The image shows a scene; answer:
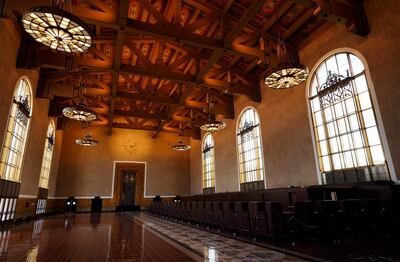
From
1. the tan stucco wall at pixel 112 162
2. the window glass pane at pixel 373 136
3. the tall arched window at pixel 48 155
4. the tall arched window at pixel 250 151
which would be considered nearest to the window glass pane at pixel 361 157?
the window glass pane at pixel 373 136

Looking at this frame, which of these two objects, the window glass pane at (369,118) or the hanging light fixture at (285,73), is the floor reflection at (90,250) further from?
the window glass pane at (369,118)

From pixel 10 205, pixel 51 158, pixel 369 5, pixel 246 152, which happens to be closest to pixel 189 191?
pixel 246 152

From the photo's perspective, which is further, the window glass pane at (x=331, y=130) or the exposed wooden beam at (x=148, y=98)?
the exposed wooden beam at (x=148, y=98)

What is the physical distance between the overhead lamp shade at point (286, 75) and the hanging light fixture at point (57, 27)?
5.36 metres

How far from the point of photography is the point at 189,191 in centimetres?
2222

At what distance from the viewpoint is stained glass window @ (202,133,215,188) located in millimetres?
18547

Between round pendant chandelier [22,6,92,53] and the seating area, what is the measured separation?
5741 millimetres

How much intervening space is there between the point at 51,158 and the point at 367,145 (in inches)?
716

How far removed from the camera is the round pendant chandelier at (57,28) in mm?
4805

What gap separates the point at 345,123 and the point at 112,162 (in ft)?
58.9

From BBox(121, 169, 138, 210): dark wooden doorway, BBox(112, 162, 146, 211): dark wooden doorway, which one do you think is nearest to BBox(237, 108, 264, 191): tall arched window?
BBox(112, 162, 146, 211): dark wooden doorway

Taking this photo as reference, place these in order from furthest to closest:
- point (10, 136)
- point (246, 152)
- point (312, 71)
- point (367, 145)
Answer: point (246, 152), point (312, 71), point (10, 136), point (367, 145)

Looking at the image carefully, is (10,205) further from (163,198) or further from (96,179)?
(163,198)

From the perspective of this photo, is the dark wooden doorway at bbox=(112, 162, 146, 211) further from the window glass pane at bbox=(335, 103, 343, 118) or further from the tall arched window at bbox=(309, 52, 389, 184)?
the window glass pane at bbox=(335, 103, 343, 118)
